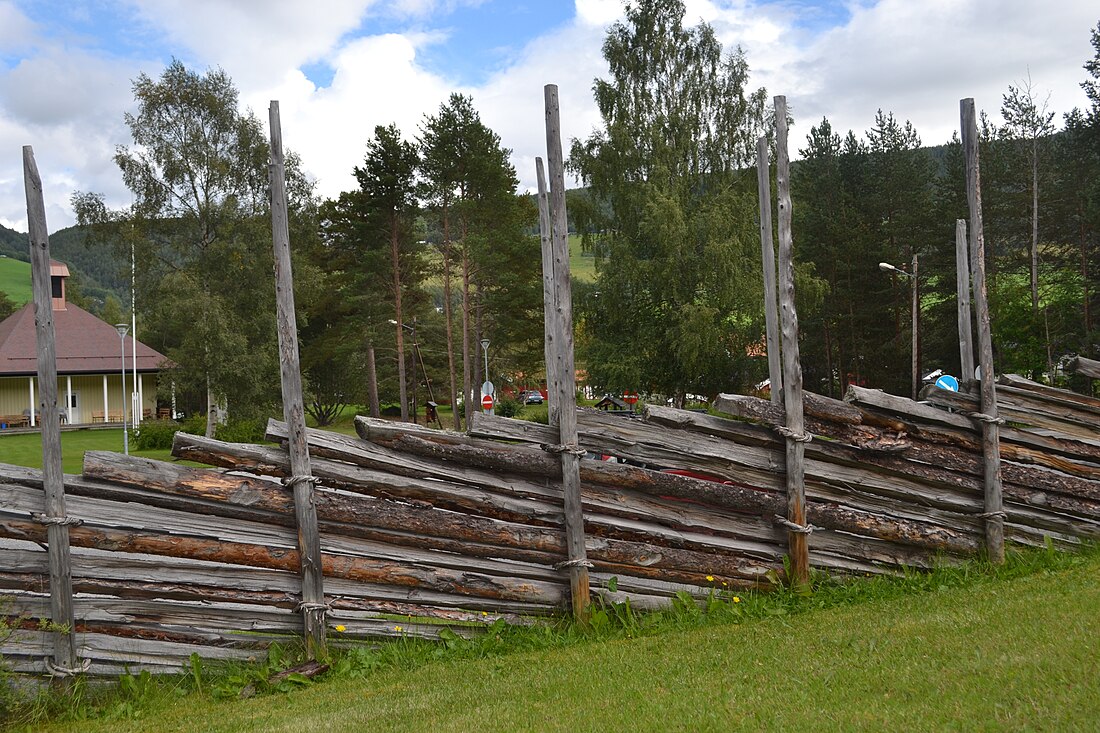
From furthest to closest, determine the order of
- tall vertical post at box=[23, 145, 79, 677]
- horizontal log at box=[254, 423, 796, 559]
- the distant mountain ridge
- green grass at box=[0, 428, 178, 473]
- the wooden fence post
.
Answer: the distant mountain ridge
green grass at box=[0, 428, 178, 473]
the wooden fence post
horizontal log at box=[254, 423, 796, 559]
tall vertical post at box=[23, 145, 79, 677]

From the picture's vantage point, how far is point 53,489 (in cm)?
527

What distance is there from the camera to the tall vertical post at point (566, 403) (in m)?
6.19

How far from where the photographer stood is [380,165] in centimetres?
3538

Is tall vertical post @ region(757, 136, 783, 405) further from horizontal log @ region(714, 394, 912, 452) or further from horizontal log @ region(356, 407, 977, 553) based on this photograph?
horizontal log @ region(356, 407, 977, 553)

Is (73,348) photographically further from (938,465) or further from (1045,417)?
(1045,417)

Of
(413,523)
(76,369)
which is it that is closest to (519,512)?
(413,523)

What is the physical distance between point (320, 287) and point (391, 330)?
602cm

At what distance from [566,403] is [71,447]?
1199 inches

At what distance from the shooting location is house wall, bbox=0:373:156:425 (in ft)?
149

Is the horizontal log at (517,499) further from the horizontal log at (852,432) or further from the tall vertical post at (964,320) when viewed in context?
the tall vertical post at (964,320)

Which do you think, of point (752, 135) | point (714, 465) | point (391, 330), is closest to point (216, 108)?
point (391, 330)

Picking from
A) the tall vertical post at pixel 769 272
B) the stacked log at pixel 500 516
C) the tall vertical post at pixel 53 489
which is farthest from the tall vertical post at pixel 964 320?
the tall vertical post at pixel 53 489

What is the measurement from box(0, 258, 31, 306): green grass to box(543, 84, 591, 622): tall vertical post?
125 metres

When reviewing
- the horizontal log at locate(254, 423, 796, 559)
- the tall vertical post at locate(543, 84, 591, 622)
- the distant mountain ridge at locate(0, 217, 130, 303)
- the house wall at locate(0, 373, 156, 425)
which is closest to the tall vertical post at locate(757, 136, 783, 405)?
the horizontal log at locate(254, 423, 796, 559)
